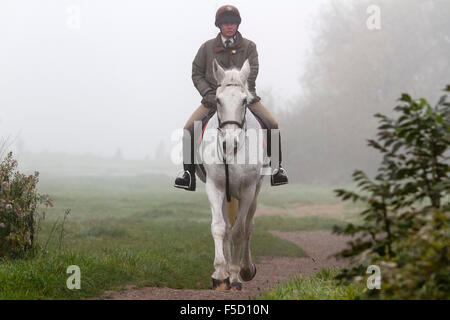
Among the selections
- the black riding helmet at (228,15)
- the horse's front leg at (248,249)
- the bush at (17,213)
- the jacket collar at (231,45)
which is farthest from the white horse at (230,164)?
the bush at (17,213)

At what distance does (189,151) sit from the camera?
27.2 ft

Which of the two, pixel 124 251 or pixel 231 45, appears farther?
pixel 124 251

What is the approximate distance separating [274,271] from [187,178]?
3.83 metres

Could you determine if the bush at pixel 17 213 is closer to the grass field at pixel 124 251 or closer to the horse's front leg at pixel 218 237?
the grass field at pixel 124 251

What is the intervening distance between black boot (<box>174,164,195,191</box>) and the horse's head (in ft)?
5.62

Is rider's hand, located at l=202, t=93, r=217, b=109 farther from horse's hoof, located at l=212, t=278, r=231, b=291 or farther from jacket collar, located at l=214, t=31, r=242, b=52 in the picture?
horse's hoof, located at l=212, t=278, r=231, b=291

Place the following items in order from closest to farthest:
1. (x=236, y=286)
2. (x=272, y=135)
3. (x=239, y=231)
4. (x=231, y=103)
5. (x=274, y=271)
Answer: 1. (x=231, y=103)
2. (x=236, y=286)
3. (x=239, y=231)
4. (x=272, y=135)
5. (x=274, y=271)

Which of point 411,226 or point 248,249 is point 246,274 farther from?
point 411,226

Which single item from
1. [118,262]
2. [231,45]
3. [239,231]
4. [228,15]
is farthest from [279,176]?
[118,262]

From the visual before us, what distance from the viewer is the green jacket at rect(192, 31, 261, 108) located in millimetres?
8305

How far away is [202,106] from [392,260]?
4931 mm

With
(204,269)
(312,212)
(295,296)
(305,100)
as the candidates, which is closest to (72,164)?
(305,100)

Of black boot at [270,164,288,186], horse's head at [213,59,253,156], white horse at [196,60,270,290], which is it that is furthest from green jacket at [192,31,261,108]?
black boot at [270,164,288,186]
